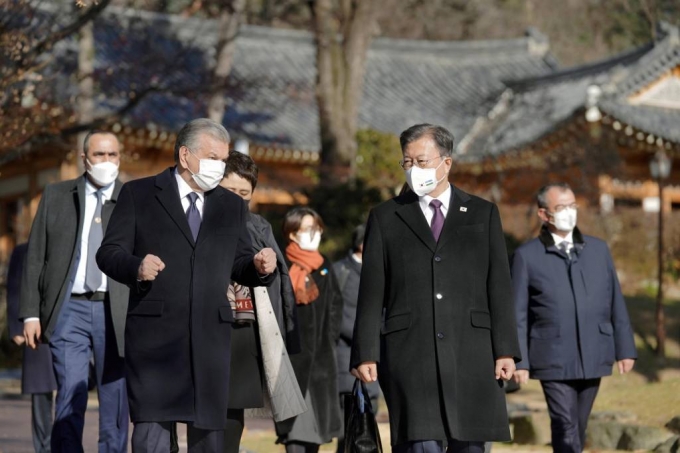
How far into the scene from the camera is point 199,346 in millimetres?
5578

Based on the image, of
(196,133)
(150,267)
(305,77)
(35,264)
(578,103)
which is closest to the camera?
(150,267)

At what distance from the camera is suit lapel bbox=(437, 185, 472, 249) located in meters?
5.98

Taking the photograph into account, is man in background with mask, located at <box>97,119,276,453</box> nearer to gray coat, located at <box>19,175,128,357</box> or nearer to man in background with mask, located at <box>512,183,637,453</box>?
gray coat, located at <box>19,175,128,357</box>

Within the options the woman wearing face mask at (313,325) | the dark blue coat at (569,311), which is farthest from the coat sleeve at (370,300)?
the woman wearing face mask at (313,325)

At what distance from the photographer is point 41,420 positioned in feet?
31.2

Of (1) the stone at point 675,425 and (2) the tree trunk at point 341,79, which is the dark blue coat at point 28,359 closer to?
(1) the stone at point 675,425

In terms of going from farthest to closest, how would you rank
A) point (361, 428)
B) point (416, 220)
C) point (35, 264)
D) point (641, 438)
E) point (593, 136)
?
1. point (593, 136)
2. point (641, 438)
3. point (35, 264)
4. point (361, 428)
5. point (416, 220)

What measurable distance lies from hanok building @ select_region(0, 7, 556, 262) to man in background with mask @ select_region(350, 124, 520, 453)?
11.4m

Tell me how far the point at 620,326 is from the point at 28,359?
177 inches

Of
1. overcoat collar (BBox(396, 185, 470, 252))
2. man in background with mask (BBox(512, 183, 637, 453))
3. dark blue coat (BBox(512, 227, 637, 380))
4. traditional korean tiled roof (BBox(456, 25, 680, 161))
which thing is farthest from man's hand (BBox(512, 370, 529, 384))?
traditional korean tiled roof (BBox(456, 25, 680, 161))

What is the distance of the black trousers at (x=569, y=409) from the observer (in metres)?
7.89

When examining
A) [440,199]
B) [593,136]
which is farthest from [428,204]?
[593,136]

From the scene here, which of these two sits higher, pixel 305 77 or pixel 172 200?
pixel 305 77

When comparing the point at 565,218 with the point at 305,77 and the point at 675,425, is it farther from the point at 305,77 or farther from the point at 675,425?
the point at 305,77
